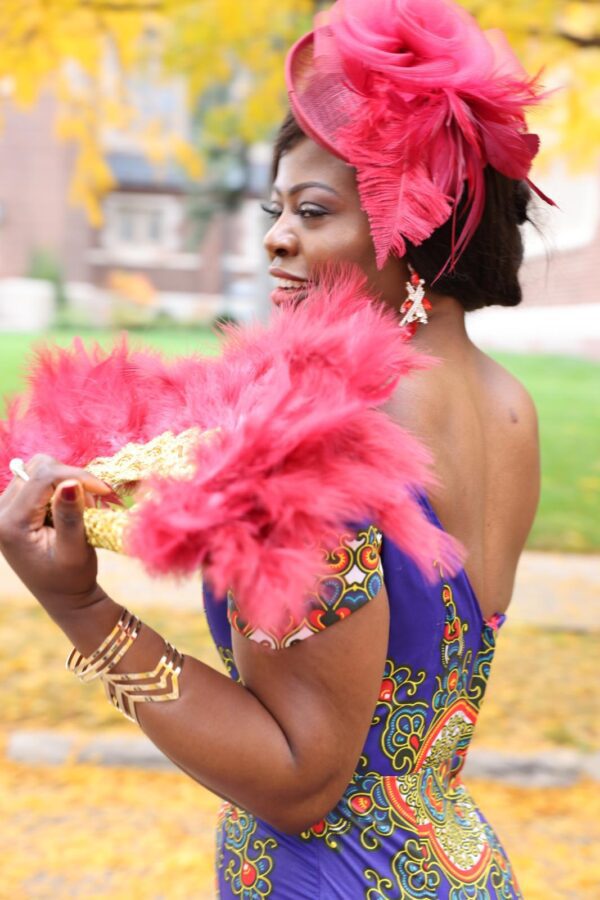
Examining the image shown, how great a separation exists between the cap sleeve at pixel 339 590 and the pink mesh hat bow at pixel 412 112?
1.50 feet

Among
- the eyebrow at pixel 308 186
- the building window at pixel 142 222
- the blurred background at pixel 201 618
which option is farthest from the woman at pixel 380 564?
the building window at pixel 142 222

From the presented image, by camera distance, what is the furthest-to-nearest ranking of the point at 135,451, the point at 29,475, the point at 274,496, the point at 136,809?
the point at 136,809 → the point at 135,451 → the point at 29,475 → the point at 274,496

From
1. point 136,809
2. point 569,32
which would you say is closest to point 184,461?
point 136,809

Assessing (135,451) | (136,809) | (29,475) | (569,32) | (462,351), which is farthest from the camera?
(569,32)

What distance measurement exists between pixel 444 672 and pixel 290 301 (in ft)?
1.92

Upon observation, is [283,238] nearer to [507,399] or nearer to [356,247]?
[356,247]

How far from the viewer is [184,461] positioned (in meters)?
1.13

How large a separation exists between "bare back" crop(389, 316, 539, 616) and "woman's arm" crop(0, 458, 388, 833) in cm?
24

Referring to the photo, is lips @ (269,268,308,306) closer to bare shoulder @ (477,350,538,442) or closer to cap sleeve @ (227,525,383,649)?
bare shoulder @ (477,350,538,442)

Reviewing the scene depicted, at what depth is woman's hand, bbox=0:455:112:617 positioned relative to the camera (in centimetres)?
111

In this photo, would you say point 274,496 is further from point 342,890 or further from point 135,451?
point 342,890

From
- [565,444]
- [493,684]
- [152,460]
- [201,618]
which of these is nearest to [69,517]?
[152,460]

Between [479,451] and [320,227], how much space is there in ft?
1.32

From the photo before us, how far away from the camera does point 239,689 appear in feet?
3.87
